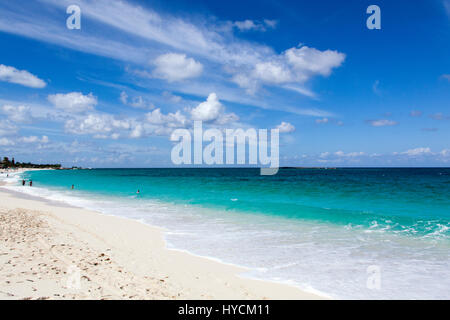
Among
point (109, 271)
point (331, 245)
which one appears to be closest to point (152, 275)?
point (109, 271)

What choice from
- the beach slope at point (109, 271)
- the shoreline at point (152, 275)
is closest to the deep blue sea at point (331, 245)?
the shoreline at point (152, 275)

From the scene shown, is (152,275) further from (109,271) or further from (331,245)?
(331,245)

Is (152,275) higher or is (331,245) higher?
(152,275)

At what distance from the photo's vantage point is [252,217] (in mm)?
18203

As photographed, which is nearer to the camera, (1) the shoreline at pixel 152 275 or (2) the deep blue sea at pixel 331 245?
(1) the shoreline at pixel 152 275

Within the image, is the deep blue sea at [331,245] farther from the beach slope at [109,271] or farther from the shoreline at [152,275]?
the beach slope at [109,271]

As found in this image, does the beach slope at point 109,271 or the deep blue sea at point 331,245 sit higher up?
the beach slope at point 109,271

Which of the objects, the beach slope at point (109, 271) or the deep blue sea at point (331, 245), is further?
the deep blue sea at point (331, 245)

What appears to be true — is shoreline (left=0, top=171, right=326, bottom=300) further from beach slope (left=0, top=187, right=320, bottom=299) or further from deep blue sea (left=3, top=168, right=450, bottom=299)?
deep blue sea (left=3, top=168, right=450, bottom=299)

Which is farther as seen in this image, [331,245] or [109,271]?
[331,245]

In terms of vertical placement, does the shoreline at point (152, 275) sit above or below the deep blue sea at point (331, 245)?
above
